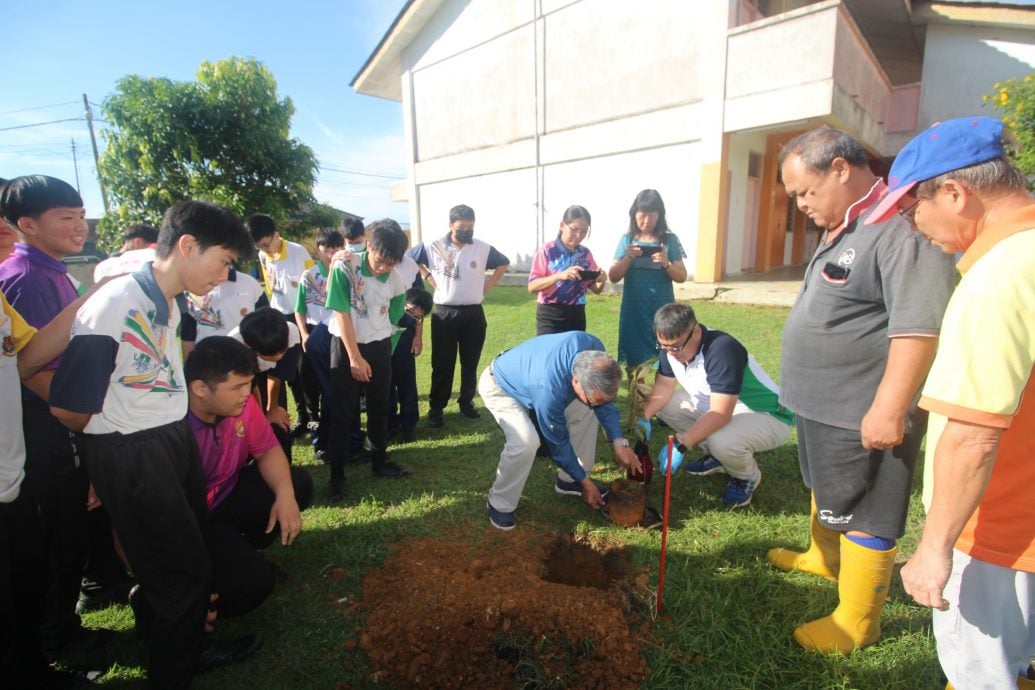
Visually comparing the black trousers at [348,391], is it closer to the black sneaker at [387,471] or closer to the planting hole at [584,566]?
the black sneaker at [387,471]

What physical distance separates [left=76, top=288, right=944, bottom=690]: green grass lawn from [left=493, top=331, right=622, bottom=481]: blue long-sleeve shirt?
567 mm

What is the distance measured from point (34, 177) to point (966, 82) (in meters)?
15.4

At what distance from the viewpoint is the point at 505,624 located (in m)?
2.23

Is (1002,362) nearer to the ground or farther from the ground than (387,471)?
farther from the ground

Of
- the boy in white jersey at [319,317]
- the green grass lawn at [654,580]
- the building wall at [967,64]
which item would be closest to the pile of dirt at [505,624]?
the green grass lawn at [654,580]

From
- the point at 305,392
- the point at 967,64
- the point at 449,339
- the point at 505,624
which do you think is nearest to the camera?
the point at 505,624

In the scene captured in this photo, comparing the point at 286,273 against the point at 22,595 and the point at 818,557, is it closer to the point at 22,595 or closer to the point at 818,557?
the point at 22,595

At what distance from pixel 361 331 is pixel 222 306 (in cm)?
104

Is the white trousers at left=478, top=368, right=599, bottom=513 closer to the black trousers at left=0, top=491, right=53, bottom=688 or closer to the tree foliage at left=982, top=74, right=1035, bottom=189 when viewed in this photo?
the black trousers at left=0, top=491, right=53, bottom=688

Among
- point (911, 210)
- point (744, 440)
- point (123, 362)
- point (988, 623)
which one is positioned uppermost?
point (911, 210)

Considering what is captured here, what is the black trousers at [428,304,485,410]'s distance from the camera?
15.8 ft

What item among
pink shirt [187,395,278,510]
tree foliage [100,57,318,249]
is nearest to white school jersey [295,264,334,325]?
pink shirt [187,395,278,510]

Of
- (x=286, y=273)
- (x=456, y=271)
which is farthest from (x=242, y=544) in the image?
(x=286, y=273)

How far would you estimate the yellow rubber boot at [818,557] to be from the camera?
2.59 meters
